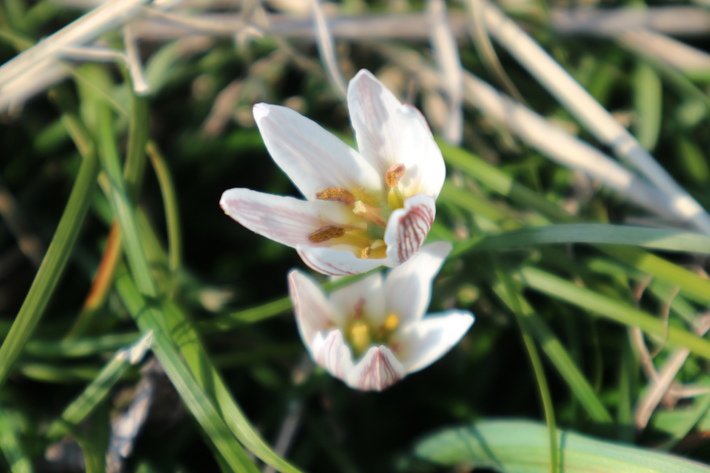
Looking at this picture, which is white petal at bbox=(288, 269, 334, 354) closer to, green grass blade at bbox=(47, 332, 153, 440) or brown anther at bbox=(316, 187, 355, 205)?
brown anther at bbox=(316, 187, 355, 205)

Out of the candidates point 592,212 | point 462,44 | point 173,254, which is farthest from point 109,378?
point 462,44

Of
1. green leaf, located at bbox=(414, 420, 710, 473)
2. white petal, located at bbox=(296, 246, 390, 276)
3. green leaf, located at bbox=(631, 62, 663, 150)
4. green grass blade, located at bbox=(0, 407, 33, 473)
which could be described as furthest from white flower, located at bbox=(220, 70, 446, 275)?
green leaf, located at bbox=(631, 62, 663, 150)

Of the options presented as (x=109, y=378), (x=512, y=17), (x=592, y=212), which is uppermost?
(x=512, y=17)

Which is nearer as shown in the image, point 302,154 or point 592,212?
point 302,154

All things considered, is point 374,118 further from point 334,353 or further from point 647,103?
point 647,103

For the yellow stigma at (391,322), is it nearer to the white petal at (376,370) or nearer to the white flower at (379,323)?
the white flower at (379,323)

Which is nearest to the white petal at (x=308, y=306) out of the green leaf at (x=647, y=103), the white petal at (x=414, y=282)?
the white petal at (x=414, y=282)

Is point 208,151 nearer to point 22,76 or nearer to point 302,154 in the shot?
point 22,76

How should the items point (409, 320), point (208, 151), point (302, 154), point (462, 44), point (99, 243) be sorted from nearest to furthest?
point (302, 154)
point (409, 320)
point (99, 243)
point (208, 151)
point (462, 44)
